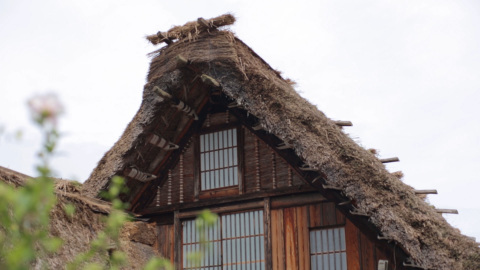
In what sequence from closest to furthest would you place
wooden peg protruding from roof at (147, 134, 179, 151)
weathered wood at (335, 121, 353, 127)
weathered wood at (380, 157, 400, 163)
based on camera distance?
wooden peg protruding from roof at (147, 134, 179, 151) → weathered wood at (380, 157, 400, 163) → weathered wood at (335, 121, 353, 127)

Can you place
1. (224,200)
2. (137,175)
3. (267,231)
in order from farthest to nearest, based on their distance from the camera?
(137,175), (224,200), (267,231)

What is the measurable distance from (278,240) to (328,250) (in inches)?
27.8

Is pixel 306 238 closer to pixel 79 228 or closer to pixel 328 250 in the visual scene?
pixel 328 250

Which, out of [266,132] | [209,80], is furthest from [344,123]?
[209,80]

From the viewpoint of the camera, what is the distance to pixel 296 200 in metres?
Result: 8.16

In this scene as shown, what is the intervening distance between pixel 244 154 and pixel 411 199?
248 cm

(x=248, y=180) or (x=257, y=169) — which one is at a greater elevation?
(x=257, y=169)

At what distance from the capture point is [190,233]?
29.2 ft

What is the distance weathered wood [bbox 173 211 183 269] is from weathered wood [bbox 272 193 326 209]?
1.58 meters

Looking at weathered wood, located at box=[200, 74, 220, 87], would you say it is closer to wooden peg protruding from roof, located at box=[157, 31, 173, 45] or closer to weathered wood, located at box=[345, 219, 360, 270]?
wooden peg protruding from roof, located at box=[157, 31, 173, 45]

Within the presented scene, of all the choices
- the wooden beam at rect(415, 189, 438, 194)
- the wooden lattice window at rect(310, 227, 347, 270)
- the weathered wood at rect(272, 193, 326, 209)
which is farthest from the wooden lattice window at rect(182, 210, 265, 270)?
the wooden beam at rect(415, 189, 438, 194)

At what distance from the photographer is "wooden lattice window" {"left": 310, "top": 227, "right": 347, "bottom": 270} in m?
7.79

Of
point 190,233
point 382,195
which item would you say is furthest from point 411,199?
point 190,233

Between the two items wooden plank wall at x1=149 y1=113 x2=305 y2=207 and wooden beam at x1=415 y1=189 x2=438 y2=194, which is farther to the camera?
wooden beam at x1=415 y1=189 x2=438 y2=194
